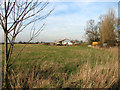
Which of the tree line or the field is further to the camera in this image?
the tree line

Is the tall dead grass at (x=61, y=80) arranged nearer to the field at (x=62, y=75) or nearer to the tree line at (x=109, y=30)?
the field at (x=62, y=75)

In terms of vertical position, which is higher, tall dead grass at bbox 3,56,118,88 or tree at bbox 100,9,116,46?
tree at bbox 100,9,116,46

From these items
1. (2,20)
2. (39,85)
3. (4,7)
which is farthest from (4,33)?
(39,85)

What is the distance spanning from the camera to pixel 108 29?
12.6 m

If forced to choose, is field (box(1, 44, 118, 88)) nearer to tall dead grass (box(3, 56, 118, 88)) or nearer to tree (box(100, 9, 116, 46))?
tall dead grass (box(3, 56, 118, 88))

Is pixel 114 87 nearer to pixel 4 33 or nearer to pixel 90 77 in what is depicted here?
pixel 90 77

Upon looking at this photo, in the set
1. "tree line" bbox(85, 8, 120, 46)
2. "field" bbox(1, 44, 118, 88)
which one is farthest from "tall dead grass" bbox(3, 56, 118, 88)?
"tree line" bbox(85, 8, 120, 46)

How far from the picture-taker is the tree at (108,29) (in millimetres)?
12248

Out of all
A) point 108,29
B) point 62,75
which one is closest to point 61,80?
point 62,75

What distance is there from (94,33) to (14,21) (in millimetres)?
14774

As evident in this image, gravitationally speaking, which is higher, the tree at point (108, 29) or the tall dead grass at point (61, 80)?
the tree at point (108, 29)

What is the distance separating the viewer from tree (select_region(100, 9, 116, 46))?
40.2 feet

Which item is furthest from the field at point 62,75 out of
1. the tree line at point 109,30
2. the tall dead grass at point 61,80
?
the tree line at point 109,30

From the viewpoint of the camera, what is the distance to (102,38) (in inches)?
535
